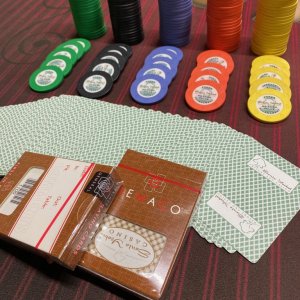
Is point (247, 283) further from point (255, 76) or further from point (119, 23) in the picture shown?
point (119, 23)

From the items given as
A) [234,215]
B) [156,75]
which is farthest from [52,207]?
[156,75]

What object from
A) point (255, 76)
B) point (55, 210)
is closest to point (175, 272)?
point (55, 210)

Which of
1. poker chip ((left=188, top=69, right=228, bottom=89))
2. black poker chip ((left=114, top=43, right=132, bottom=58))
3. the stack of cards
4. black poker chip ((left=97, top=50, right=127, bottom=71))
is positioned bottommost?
the stack of cards

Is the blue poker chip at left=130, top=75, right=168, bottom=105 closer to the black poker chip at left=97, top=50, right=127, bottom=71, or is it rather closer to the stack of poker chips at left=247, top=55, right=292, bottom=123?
the black poker chip at left=97, top=50, right=127, bottom=71

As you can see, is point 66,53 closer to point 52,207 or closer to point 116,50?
point 116,50

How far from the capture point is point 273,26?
3.30ft

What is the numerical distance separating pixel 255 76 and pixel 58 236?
2.43 feet

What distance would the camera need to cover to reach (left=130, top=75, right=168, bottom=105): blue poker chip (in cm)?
97

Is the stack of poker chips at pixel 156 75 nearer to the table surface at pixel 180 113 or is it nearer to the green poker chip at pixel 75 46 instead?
the table surface at pixel 180 113

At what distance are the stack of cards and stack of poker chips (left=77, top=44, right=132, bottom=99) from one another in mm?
64

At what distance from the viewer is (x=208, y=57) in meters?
1.08

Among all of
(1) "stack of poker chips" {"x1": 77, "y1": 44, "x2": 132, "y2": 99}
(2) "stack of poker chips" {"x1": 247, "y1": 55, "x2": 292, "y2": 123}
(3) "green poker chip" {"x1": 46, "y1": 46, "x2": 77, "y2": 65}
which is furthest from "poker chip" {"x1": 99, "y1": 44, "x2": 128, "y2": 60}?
(2) "stack of poker chips" {"x1": 247, "y1": 55, "x2": 292, "y2": 123}

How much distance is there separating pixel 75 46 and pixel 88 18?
0.12m

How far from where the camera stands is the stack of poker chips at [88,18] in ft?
3.93
